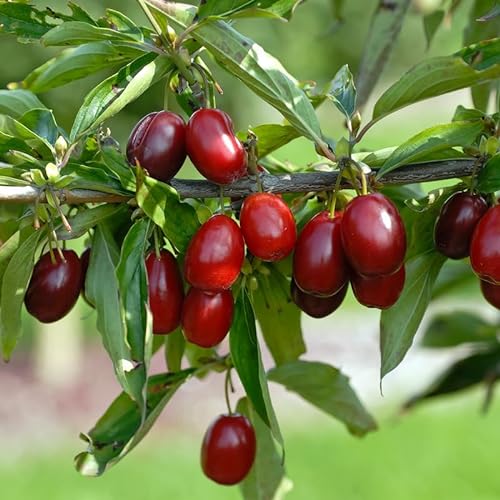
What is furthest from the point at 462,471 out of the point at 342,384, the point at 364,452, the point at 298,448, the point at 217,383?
the point at 342,384

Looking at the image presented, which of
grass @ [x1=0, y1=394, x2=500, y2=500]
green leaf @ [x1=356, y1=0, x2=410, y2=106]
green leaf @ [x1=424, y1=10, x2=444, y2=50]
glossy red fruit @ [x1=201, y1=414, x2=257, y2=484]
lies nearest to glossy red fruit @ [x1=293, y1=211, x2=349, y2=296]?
glossy red fruit @ [x1=201, y1=414, x2=257, y2=484]

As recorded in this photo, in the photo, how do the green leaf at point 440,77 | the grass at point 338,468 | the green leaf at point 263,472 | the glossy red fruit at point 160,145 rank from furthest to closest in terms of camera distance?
the grass at point 338,468 → the green leaf at point 263,472 → the glossy red fruit at point 160,145 → the green leaf at point 440,77

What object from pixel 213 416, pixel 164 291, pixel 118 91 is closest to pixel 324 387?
pixel 164 291

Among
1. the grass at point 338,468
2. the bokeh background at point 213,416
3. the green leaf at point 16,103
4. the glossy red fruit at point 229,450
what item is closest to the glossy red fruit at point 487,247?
the glossy red fruit at point 229,450

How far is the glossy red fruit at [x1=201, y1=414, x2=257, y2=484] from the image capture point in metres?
1.32

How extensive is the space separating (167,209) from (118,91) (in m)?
0.16

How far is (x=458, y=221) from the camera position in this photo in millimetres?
1078

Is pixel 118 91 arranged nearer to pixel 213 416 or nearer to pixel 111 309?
pixel 111 309

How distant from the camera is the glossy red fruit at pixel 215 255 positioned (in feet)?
3.31

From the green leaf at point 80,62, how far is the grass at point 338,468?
3099mm

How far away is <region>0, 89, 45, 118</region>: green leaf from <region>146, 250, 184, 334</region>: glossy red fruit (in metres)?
0.28

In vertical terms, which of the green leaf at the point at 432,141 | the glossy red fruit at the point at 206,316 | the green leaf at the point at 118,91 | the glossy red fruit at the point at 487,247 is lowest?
the glossy red fruit at the point at 206,316

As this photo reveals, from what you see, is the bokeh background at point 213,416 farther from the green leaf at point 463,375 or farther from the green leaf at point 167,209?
the green leaf at point 167,209

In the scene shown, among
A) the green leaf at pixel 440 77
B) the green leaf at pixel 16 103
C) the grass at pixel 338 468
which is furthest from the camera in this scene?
the grass at pixel 338 468
